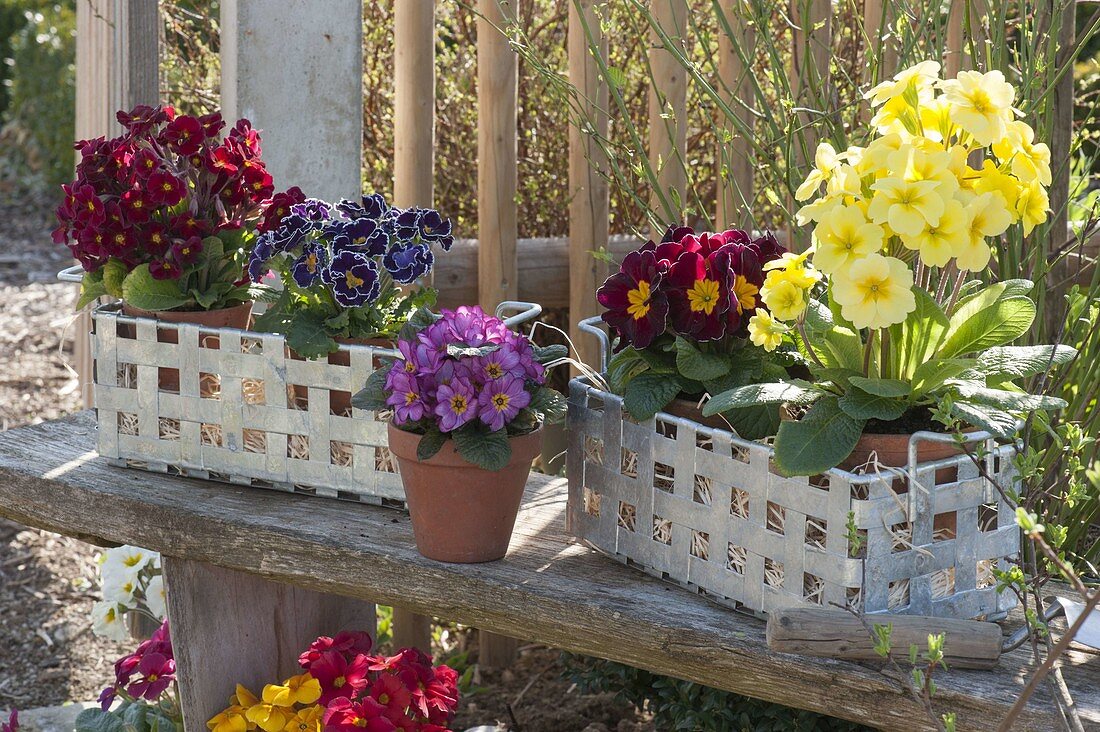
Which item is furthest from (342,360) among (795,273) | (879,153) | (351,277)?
(879,153)

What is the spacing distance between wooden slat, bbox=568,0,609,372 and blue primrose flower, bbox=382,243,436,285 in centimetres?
85

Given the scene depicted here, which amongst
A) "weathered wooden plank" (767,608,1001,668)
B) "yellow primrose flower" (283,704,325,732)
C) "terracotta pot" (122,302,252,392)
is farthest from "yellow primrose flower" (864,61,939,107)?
"yellow primrose flower" (283,704,325,732)

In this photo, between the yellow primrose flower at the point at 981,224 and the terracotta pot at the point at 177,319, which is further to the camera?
the terracotta pot at the point at 177,319

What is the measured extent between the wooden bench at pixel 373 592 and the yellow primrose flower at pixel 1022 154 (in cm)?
52

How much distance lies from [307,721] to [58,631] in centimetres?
166

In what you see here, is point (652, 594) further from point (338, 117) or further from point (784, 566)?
point (338, 117)

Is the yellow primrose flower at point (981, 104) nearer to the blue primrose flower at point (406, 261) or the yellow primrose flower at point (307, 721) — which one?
the blue primrose flower at point (406, 261)

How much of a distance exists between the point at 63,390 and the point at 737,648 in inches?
145

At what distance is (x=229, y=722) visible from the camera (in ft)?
6.18

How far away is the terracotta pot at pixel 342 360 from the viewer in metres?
1.67

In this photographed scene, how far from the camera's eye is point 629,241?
111 inches

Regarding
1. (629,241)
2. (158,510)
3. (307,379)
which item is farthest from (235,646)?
(629,241)

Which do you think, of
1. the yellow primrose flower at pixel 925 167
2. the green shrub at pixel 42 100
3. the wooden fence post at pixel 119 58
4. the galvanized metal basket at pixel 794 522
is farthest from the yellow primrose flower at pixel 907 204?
the green shrub at pixel 42 100

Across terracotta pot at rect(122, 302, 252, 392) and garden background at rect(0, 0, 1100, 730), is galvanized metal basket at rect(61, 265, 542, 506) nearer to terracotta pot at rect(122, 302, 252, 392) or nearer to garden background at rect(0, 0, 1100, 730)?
terracotta pot at rect(122, 302, 252, 392)
